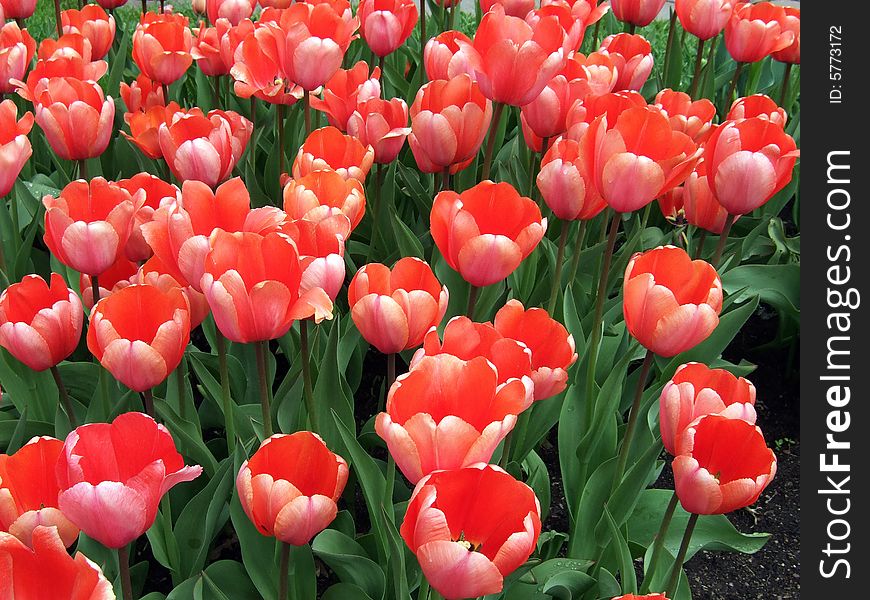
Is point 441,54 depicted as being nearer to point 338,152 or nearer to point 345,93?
point 345,93

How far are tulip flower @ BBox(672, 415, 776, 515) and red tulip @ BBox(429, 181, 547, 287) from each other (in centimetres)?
39

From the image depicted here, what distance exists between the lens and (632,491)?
4.77 ft

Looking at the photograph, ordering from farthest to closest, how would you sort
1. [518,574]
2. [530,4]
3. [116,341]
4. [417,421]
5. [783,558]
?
[530,4]
[783,558]
[518,574]
[116,341]
[417,421]

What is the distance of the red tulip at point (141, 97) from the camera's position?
2250mm

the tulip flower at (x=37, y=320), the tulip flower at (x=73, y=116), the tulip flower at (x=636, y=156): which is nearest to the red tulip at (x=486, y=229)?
the tulip flower at (x=636, y=156)

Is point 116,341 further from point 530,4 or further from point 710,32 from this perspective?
point 710,32

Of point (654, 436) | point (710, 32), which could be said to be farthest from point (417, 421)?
point (710, 32)

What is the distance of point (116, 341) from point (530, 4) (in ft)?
5.18

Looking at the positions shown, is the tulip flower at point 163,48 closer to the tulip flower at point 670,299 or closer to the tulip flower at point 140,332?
the tulip flower at point 140,332

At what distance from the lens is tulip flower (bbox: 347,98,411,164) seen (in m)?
1.88

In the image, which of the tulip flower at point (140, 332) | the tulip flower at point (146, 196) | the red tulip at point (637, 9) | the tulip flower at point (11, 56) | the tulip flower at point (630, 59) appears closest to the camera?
the tulip flower at point (140, 332)

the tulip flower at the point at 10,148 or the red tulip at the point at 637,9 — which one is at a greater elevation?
the red tulip at the point at 637,9

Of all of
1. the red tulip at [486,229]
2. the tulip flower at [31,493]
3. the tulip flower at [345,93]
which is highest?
the tulip flower at [345,93]

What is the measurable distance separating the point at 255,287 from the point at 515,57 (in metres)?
0.77
